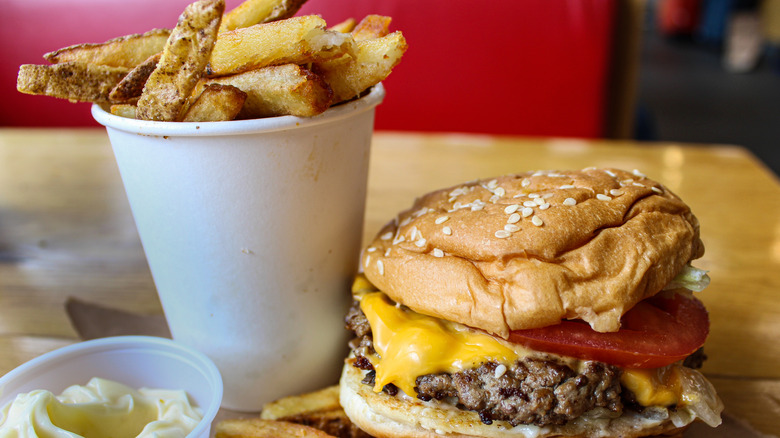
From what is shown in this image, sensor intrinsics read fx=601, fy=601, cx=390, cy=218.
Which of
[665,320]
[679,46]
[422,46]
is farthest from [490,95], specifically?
[679,46]

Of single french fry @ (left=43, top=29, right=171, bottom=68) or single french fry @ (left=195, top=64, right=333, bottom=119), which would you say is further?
single french fry @ (left=43, top=29, right=171, bottom=68)

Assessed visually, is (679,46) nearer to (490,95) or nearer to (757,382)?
(490,95)

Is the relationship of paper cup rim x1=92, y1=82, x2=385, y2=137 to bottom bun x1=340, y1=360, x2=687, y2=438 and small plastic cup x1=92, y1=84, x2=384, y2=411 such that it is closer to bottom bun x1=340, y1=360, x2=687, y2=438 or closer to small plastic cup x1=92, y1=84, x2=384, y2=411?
small plastic cup x1=92, y1=84, x2=384, y2=411

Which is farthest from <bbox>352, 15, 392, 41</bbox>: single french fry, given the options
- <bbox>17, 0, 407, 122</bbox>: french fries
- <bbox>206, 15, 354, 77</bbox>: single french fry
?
<bbox>206, 15, 354, 77</bbox>: single french fry

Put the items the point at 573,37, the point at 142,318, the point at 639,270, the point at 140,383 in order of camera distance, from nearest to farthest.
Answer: the point at 639,270, the point at 140,383, the point at 142,318, the point at 573,37

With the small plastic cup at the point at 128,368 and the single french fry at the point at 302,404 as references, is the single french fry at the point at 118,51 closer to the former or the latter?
the small plastic cup at the point at 128,368

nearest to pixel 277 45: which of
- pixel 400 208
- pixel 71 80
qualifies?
pixel 71 80
